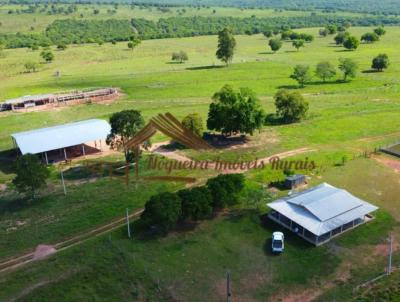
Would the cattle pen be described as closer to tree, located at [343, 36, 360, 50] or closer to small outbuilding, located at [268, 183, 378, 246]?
small outbuilding, located at [268, 183, 378, 246]

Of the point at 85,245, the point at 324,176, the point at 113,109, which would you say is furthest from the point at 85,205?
the point at 113,109

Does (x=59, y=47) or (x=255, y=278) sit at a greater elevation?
(x=59, y=47)

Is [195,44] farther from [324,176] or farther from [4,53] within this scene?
[324,176]

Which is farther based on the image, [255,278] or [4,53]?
[4,53]

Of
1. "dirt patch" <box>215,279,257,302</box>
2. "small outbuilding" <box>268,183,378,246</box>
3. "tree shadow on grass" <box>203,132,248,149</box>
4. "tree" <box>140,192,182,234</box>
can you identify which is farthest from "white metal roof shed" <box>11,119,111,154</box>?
"dirt patch" <box>215,279,257,302</box>

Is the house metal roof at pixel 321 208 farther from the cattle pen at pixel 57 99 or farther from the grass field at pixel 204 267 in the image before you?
the cattle pen at pixel 57 99

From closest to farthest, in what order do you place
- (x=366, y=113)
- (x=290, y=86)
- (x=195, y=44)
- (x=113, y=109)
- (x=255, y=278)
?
(x=255, y=278) → (x=366, y=113) → (x=113, y=109) → (x=290, y=86) → (x=195, y=44)
